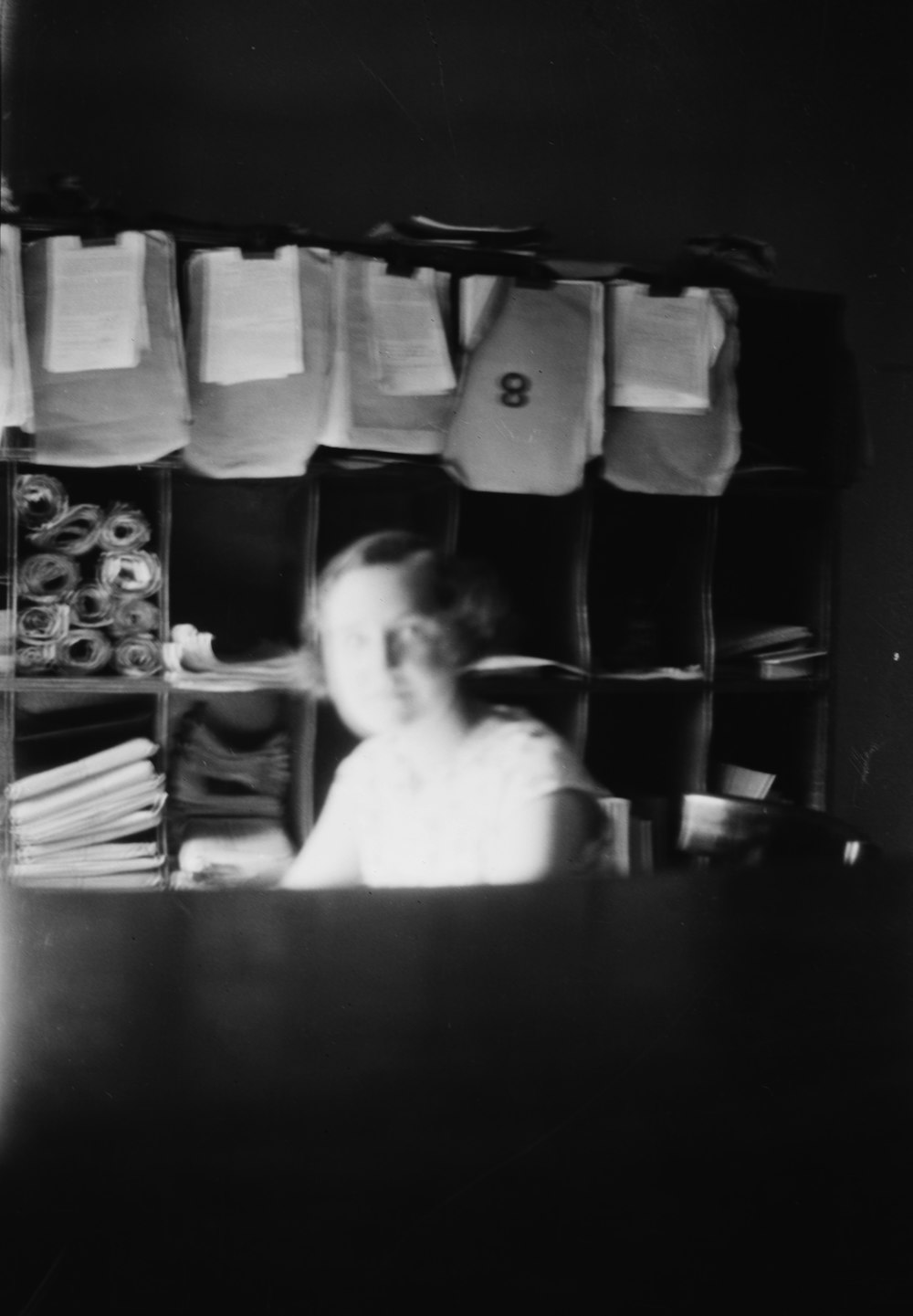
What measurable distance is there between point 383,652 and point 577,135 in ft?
2.12

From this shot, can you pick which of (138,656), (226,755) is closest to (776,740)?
(226,755)

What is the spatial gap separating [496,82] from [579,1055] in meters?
1.17

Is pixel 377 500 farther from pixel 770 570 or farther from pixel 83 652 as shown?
pixel 770 570

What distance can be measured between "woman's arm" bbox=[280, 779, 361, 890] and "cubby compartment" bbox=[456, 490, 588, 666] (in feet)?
0.90

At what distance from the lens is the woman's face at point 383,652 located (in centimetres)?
119

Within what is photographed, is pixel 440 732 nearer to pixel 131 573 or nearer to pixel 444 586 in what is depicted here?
pixel 444 586

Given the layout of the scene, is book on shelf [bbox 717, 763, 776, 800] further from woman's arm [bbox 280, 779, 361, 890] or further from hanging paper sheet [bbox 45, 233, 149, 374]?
hanging paper sheet [bbox 45, 233, 149, 374]

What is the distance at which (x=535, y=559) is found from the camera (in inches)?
47.9

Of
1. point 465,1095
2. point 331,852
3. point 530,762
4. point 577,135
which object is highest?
point 577,135

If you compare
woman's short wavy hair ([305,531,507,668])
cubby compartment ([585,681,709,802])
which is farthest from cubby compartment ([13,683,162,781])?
cubby compartment ([585,681,709,802])

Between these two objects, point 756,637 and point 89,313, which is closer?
point 89,313

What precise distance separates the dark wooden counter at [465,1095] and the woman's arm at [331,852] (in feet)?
0.11

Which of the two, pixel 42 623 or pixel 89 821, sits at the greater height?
pixel 42 623

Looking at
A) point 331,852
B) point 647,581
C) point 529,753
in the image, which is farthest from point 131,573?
point 647,581
